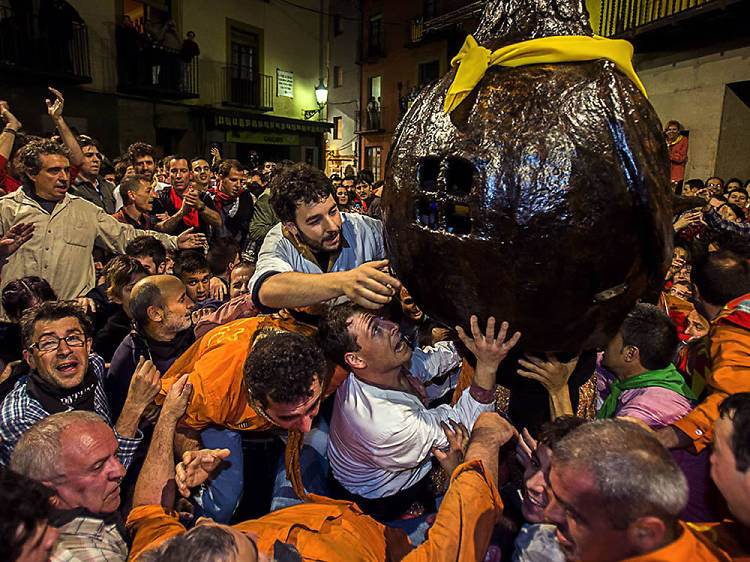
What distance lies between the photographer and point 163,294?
311 cm

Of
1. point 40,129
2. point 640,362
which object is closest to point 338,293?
point 640,362

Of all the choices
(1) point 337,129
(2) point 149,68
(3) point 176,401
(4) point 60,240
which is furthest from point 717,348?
(1) point 337,129

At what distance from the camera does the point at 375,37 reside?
24.8 meters

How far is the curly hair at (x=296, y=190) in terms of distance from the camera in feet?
8.75

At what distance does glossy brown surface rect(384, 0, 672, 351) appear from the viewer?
1.46 metres

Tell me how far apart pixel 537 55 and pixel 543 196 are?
455mm

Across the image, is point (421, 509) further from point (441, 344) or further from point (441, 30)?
point (441, 30)

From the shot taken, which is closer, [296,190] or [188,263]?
[296,190]

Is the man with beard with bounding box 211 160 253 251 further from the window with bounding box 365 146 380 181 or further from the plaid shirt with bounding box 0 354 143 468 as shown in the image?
the window with bounding box 365 146 380 181

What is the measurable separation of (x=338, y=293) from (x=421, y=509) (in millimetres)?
1246

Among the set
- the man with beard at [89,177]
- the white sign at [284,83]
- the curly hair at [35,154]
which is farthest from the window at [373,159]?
the curly hair at [35,154]

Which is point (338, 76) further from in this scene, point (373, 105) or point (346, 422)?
point (346, 422)

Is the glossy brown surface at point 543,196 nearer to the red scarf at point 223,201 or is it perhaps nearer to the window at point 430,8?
the red scarf at point 223,201

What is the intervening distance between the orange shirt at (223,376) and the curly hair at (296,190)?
1.91 feet
